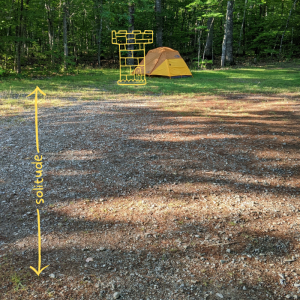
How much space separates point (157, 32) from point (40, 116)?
1798 centimetres

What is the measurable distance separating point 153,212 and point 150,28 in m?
22.8

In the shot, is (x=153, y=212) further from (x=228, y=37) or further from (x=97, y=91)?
(x=228, y=37)

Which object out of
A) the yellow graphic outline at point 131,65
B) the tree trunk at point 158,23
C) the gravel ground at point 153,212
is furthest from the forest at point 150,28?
the gravel ground at point 153,212

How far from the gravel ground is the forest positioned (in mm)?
12651

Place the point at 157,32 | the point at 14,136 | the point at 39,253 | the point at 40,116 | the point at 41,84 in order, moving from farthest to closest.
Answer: the point at 157,32 → the point at 41,84 → the point at 40,116 → the point at 14,136 → the point at 39,253

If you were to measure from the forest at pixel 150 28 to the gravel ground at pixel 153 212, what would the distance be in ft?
41.5

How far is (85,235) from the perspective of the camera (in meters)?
3.05

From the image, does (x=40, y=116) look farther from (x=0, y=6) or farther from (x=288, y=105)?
(x=0, y=6)

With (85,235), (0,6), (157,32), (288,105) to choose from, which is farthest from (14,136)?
(157,32)

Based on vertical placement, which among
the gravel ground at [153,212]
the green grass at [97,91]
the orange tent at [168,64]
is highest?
the orange tent at [168,64]

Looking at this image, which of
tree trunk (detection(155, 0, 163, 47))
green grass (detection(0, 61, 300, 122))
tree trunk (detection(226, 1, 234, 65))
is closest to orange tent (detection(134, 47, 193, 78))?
green grass (detection(0, 61, 300, 122))

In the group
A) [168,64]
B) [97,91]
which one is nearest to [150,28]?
[168,64]

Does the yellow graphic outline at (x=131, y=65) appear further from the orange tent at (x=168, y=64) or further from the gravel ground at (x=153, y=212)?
the gravel ground at (x=153, y=212)

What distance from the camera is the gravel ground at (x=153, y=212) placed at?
242cm
